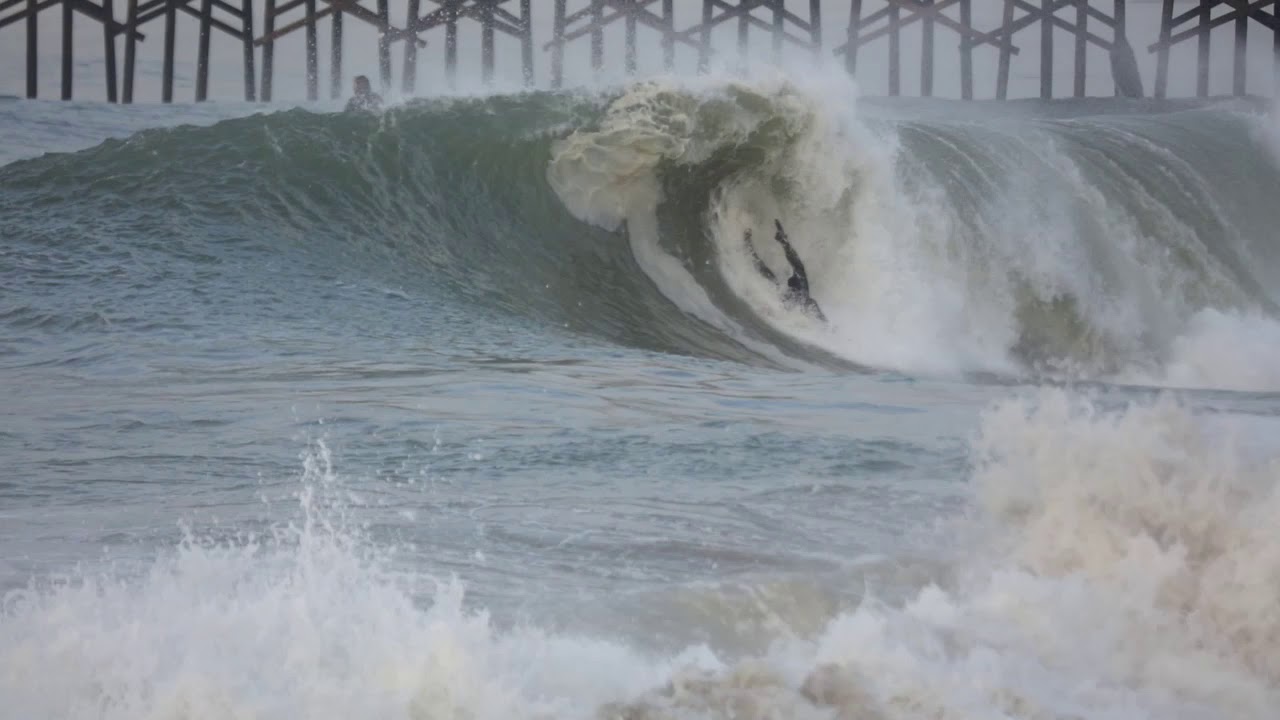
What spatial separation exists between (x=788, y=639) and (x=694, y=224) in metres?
8.80

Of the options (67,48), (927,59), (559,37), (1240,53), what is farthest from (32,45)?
(1240,53)

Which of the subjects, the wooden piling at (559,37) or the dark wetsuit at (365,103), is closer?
the dark wetsuit at (365,103)

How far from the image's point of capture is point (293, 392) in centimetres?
729

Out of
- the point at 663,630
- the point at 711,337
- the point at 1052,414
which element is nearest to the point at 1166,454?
the point at 1052,414

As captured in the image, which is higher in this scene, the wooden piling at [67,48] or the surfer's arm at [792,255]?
the wooden piling at [67,48]

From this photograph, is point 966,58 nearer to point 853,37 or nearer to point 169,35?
point 853,37

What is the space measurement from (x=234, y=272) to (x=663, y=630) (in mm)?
6622

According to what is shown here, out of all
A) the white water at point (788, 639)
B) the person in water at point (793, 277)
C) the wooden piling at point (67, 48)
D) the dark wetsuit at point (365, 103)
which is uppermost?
the wooden piling at point (67, 48)

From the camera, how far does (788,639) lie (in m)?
4.00

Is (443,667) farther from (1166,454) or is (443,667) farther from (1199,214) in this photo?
(1199,214)

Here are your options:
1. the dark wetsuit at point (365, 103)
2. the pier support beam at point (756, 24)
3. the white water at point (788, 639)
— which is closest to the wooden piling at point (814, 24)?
the pier support beam at point (756, 24)

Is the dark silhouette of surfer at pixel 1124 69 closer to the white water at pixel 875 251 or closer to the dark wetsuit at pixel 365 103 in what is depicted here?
the white water at pixel 875 251

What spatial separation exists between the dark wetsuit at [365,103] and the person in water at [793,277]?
3.27 metres

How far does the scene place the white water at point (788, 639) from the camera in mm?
3451
